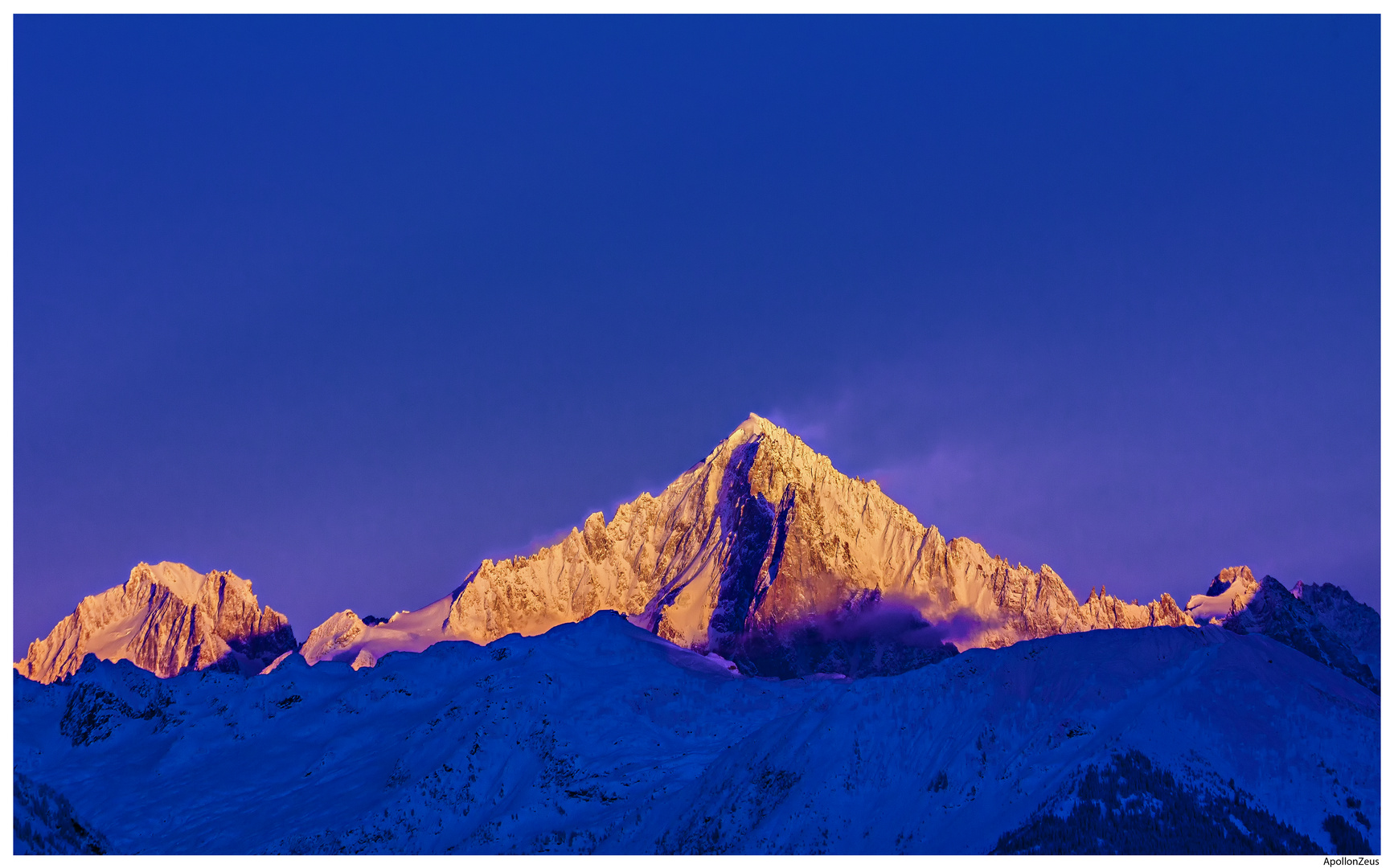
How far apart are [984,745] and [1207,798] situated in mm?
21981

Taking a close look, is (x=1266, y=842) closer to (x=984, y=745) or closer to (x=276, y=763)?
(x=984, y=745)

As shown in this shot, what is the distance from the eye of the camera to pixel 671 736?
634ft

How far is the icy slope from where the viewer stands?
129 metres

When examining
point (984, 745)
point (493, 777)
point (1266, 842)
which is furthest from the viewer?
point (493, 777)

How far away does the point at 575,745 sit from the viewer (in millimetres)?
181625

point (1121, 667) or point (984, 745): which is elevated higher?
point (1121, 667)

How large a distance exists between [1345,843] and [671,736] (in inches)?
3500

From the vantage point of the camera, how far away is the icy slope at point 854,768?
129125mm

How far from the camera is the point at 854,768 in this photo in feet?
474

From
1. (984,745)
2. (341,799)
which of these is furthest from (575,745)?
(984,745)
